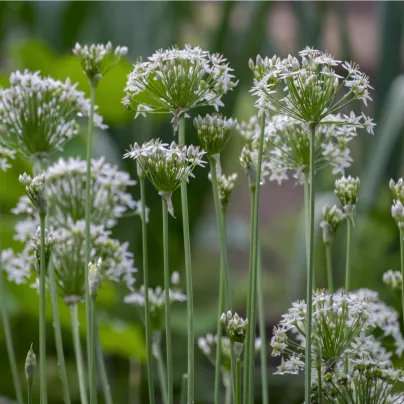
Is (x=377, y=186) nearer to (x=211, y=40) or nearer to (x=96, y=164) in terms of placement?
(x=211, y=40)

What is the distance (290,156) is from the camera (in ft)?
2.85

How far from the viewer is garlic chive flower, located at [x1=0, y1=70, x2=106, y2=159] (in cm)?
85

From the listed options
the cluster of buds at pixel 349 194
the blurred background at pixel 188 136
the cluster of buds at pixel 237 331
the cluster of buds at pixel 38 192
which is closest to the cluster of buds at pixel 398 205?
the cluster of buds at pixel 349 194

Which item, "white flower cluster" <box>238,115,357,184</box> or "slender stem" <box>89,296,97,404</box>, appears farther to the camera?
"white flower cluster" <box>238,115,357,184</box>

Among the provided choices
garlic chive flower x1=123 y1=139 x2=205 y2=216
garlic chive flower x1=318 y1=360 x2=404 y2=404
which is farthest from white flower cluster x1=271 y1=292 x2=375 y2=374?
garlic chive flower x1=123 y1=139 x2=205 y2=216

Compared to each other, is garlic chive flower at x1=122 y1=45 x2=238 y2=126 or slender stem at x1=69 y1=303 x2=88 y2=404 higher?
garlic chive flower at x1=122 y1=45 x2=238 y2=126

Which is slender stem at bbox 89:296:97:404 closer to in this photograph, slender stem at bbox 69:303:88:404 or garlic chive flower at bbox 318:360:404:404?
slender stem at bbox 69:303:88:404

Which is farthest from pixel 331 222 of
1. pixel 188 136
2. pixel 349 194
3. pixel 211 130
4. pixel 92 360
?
pixel 188 136

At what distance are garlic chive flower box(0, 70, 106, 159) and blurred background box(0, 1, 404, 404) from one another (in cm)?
110

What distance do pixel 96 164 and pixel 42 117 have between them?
17 centimetres

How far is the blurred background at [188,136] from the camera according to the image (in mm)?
2295

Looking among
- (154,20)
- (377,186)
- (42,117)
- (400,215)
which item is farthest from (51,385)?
(400,215)

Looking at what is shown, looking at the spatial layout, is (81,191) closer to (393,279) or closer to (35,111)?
(35,111)

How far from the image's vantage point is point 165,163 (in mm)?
690
